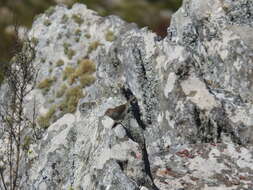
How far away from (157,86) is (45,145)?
5.25 metres

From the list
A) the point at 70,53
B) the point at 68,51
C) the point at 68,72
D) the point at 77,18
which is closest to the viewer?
the point at 68,72

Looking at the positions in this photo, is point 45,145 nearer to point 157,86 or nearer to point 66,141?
point 66,141

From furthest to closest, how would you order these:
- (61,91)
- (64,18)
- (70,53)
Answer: (64,18)
(70,53)
(61,91)

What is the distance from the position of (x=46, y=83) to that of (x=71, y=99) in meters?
2.62

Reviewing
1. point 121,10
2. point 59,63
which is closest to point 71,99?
point 59,63

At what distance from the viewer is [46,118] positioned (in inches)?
1037

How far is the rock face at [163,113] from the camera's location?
44.5ft

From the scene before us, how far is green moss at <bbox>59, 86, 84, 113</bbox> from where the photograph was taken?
2647 centimetres

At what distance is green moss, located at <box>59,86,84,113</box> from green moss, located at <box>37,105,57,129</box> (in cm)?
53

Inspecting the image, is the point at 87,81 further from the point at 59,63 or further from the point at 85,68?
the point at 59,63

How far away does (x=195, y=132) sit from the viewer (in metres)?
17.2

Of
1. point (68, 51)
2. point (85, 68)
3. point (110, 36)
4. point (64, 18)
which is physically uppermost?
point (64, 18)

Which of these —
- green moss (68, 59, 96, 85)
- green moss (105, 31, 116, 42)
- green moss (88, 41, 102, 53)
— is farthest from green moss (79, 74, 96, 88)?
green moss (105, 31, 116, 42)

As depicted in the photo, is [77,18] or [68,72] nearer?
[68,72]
